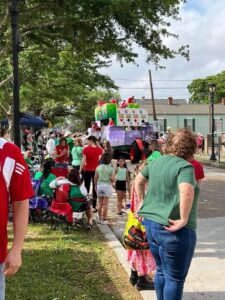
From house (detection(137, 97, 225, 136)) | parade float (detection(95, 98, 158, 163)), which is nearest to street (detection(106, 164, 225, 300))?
Answer: parade float (detection(95, 98, 158, 163))

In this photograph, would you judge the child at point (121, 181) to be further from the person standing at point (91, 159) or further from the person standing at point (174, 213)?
the person standing at point (174, 213)

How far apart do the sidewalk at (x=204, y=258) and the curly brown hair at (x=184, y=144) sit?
1.81 meters

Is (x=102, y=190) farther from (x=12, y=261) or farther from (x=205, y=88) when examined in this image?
(x=205, y=88)

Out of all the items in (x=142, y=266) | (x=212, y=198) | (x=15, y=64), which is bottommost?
(x=212, y=198)

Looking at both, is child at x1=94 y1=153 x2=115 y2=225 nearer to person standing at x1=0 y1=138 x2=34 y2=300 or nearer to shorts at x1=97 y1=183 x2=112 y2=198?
shorts at x1=97 y1=183 x2=112 y2=198

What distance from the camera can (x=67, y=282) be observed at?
517 cm

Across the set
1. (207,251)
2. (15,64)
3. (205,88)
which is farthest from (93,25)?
(205,88)

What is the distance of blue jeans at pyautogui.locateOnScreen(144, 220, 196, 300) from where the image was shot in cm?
348

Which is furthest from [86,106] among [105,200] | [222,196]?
[105,200]

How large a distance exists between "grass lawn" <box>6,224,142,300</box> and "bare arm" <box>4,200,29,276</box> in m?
2.35

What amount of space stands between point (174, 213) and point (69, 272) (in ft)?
7.82

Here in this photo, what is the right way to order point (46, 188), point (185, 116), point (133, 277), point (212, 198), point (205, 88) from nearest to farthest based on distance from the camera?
point (133, 277) → point (46, 188) → point (212, 198) → point (185, 116) → point (205, 88)

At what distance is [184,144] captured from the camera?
11.9 ft

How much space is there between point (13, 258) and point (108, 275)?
3.26m
